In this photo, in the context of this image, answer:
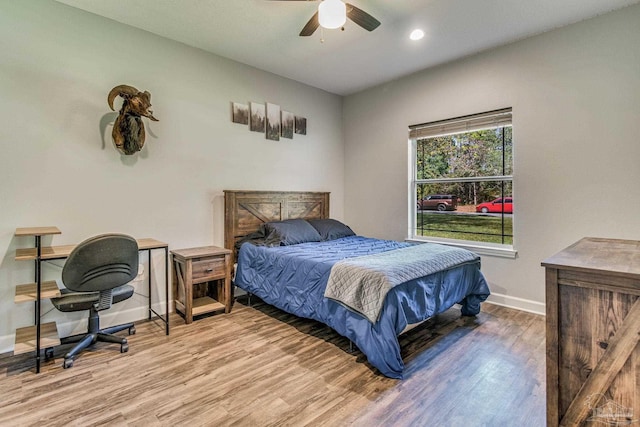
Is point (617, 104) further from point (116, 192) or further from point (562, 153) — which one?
point (116, 192)

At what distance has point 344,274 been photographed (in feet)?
8.02

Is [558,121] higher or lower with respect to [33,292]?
higher

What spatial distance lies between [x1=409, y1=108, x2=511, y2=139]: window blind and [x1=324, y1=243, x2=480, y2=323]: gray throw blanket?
1728 mm

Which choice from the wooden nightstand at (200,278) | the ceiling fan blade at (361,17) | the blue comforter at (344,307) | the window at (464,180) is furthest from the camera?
the window at (464,180)

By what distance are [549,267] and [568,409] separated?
0.56m

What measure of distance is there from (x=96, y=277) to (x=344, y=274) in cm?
181

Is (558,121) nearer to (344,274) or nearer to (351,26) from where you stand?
(351,26)

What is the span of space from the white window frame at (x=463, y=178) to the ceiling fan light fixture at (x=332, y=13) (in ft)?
7.11

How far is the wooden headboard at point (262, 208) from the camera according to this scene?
371 cm

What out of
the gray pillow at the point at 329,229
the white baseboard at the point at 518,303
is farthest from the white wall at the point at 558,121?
the gray pillow at the point at 329,229

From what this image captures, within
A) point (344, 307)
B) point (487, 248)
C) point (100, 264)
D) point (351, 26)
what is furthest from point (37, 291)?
point (487, 248)

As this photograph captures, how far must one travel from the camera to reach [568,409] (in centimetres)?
126

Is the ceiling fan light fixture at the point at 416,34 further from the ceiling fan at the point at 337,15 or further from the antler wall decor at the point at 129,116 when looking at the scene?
the antler wall decor at the point at 129,116

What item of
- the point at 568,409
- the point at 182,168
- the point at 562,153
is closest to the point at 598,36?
the point at 562,153
